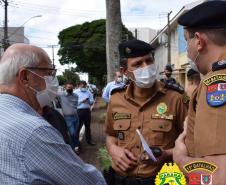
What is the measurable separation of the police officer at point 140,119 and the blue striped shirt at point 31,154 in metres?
1.27

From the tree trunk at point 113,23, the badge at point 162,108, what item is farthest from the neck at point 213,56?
the tree trunk at point 113,23

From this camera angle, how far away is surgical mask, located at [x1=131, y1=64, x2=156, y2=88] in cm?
354

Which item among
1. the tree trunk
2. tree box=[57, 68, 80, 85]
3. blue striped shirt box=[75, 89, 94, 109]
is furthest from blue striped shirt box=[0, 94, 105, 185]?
blue striped shirt box=[75, 89, 94, 109]

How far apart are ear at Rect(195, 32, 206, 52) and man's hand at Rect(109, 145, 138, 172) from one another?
151 centimetres

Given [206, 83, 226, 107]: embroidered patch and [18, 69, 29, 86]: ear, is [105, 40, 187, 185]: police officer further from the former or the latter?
[206, 83, 226, 107]: embroidered patch

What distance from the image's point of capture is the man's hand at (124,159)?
332 cm

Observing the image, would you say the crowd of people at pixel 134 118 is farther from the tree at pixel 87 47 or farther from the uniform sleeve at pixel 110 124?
the tree at pixel 87 47

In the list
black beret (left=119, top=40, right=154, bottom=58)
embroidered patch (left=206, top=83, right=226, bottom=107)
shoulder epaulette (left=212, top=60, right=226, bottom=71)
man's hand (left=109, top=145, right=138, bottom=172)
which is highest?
black beret (left=119, top=40, right=154, bottom=58)

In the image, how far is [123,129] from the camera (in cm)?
347

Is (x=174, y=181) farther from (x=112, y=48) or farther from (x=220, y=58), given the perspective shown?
(x=112, y=48)

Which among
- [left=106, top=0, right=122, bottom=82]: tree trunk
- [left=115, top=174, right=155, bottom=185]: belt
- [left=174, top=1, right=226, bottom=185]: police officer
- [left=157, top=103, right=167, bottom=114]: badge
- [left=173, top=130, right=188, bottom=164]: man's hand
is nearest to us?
[left=174, top=1, right=226, bottom=185]: police officer

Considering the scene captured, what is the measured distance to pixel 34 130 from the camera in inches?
78.0

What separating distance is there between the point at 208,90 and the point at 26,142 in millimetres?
825

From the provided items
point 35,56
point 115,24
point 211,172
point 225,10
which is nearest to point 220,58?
point 225,10
